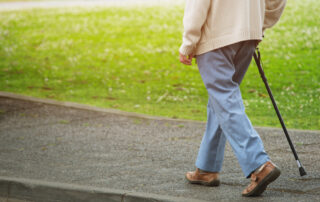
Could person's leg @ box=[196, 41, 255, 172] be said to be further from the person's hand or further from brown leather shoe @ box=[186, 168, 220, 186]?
the person's hand

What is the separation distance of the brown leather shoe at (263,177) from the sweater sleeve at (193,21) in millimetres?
1012

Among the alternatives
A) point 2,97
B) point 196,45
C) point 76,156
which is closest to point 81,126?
point 76,156

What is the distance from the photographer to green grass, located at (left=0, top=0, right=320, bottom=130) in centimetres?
887

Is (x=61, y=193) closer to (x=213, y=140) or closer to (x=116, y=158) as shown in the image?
(x=116, y=158)

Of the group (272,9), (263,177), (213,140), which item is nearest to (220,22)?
(272,9)

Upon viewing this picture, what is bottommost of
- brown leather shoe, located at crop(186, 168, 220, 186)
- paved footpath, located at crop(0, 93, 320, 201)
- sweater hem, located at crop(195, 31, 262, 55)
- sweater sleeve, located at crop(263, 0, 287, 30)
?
paved footpath, located at crop(0, 93, 320, 201)

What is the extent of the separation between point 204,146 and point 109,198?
2.84 ft

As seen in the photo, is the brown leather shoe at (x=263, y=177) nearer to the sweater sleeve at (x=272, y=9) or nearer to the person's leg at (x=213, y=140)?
the person's leg at (x=213, y=140)

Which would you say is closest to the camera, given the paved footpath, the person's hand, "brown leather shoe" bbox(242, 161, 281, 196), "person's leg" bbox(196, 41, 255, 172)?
"brown leather shoe" bbox(242, 161, 281, 196)

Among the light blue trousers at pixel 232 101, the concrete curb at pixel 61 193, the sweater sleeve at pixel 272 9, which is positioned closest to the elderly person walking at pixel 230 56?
the light blue trousers at pixel 232 101

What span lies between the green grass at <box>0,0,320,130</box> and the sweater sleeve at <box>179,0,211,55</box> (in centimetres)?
340

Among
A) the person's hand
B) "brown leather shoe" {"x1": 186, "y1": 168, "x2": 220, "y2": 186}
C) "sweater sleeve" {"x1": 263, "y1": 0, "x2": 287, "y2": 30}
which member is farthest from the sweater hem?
"brown leather shoe" {"x1": 186, "y1": 168, "x2": 220, "y2": 186}

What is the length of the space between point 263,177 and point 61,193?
1.69 m

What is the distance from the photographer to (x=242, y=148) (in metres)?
4.03
